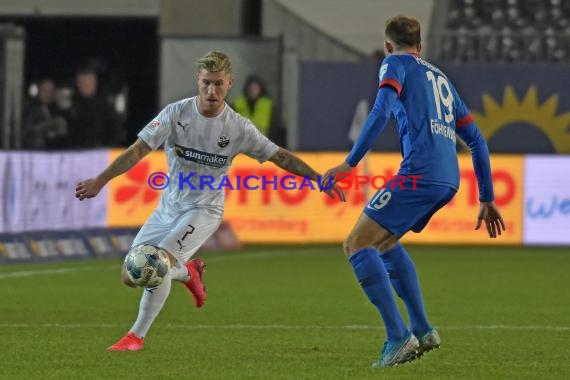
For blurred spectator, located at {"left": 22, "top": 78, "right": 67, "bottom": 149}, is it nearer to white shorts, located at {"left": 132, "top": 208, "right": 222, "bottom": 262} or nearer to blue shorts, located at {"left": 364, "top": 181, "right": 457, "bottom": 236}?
white shorts, located at {"left": 132, "top": 208, "right": 222, "bottom": 262}

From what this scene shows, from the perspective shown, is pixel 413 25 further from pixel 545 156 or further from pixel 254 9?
pixel 254 9

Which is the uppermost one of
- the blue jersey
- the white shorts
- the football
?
the blue jersey

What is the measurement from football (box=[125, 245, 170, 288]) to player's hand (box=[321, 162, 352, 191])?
1296 mm

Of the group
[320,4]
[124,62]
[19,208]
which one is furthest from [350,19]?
[19,208]

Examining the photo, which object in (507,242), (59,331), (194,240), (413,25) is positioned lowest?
(507,242)

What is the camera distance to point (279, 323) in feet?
36.1

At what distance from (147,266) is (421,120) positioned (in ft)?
6.24

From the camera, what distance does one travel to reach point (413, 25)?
27.5 ft

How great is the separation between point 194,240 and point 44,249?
8115mm

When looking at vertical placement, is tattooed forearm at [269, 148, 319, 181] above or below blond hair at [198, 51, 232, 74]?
below

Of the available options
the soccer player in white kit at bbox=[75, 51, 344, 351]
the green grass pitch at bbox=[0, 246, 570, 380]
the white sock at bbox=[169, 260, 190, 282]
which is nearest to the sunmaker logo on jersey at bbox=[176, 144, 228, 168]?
the soccer player in white kit at bbox=[75, 51, 344, 351]

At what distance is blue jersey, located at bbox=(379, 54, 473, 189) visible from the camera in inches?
328

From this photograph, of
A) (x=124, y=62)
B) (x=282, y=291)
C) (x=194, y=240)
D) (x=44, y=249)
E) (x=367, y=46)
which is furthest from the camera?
(x=124, y=62)

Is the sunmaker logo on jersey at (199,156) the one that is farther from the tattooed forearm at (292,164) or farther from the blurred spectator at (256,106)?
the blurred spectator at (256,106)
